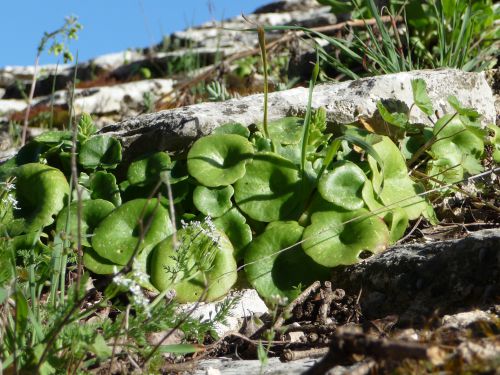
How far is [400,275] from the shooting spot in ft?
8.02

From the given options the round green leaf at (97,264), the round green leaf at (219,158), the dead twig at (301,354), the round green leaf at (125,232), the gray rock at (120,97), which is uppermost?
the gray rock at (120,97)

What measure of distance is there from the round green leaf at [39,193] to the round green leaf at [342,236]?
1047mm

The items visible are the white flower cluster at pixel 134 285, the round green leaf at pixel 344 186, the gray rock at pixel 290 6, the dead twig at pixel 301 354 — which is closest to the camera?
the white flower cluster at pixel 134 285

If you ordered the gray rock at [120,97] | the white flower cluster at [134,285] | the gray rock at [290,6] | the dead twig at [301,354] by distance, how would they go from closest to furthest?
the white flower cluster at [134,285], the dead twig at [301,354], the gray rock at [120,97], the gray rock at [290,6]

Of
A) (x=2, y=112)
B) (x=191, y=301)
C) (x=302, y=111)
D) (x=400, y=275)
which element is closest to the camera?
(x=400, y=275)

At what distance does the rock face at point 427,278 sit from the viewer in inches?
87.3

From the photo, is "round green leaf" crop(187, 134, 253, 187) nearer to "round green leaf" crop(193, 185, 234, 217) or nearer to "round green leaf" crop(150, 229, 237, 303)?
"round green leaf" crop(193, 185, 234, 217)

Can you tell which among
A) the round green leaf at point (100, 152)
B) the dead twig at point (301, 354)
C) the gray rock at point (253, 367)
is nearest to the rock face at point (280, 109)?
the round green leaf at point (100, 152)

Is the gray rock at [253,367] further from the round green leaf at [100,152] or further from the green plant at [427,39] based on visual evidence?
the green plant at [427,39]

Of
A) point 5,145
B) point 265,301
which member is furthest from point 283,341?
point 5,145

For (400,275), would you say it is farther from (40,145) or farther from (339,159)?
(40,145)

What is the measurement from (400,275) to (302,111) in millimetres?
1074

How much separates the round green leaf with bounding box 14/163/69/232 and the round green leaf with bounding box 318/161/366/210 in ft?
3.55

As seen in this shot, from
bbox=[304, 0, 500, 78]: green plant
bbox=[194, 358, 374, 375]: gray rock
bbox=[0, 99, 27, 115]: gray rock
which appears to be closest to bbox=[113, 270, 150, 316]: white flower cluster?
bbox=[194, 358, 374, 375]: gray rock
